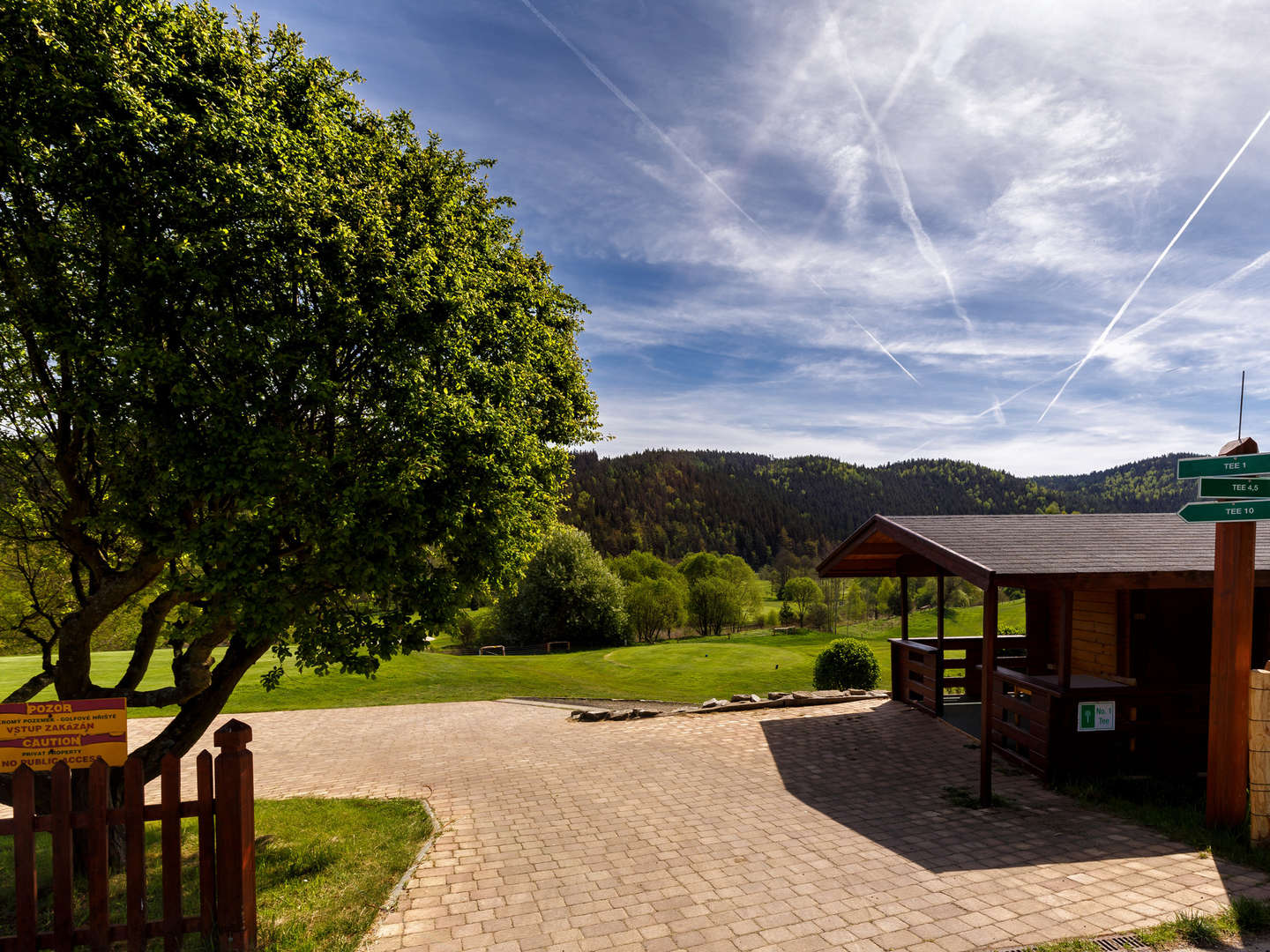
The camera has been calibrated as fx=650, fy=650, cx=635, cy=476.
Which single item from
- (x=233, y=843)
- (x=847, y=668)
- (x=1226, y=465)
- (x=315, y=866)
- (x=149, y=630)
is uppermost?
(x=1226, y=465)

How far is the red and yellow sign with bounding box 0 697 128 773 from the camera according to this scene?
513cm

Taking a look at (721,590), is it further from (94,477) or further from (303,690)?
(94,477)

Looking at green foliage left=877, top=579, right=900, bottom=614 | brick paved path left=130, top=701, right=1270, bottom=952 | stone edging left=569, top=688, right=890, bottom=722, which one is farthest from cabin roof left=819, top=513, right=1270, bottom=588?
green foliage left=877, top=579, right=900, bottom=614

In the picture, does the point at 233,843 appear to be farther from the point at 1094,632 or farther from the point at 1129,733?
the point at 1094,632

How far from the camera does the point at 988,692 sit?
917 cm

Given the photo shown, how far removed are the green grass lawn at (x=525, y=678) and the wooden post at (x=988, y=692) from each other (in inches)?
535

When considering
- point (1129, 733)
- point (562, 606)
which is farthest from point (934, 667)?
point (562, 606)

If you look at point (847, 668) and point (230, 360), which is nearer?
point (230, 360)

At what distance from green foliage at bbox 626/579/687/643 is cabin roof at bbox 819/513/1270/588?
41253mm

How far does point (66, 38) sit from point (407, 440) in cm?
423

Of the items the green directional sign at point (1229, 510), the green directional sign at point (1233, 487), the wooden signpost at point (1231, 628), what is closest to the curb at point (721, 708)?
the wooden signpost at point (1231, 628)

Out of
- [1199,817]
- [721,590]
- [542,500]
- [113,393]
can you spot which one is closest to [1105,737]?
[1199,817]

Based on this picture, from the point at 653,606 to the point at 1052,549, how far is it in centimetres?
4608

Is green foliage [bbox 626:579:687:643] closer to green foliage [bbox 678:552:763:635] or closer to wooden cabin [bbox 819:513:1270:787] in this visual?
green foliage [bbox 678:552:763:635]
